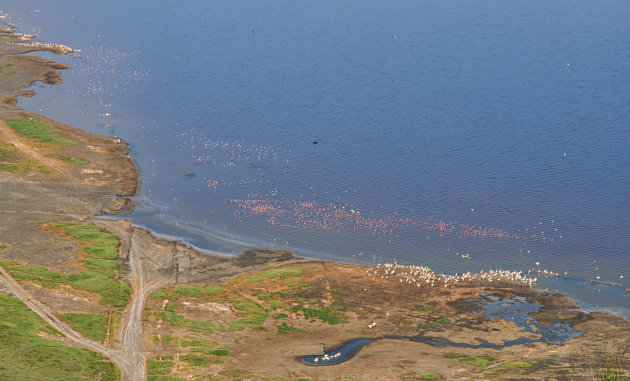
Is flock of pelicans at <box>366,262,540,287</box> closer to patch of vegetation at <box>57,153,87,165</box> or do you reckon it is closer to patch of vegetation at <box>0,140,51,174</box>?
patch of vegetation at <box>57,153,87,165</box>

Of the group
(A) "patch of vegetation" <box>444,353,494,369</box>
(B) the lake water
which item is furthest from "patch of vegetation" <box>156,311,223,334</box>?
(A) "patch of vegetation" <box>444,353,494,369</box>

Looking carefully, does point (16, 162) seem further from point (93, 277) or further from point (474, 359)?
point (474, 359)

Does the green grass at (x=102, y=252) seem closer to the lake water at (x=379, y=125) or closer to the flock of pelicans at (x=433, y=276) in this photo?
the lake water at (x=379, y=125)

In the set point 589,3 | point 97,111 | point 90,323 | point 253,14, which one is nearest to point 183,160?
point 97,111

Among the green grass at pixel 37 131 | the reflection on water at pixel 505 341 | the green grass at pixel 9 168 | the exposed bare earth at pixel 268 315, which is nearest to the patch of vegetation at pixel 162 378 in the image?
the exposed bare earth at pixel 268 315

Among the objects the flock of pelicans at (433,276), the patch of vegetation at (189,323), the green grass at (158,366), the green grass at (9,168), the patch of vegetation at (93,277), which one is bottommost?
the green grass at (158,366)

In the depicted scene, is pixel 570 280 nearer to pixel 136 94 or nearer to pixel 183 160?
pixel 183 160
